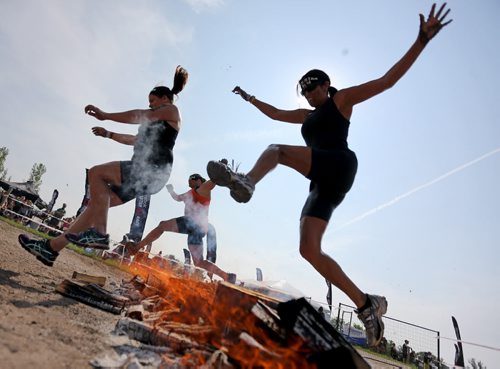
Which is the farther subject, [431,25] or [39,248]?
[39,248]

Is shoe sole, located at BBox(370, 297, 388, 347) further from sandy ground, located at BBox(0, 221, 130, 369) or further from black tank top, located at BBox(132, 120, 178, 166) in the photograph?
black tank top, located at BBox(132, 120, 178, 166)

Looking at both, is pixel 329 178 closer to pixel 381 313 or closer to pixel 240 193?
pixel 240 193

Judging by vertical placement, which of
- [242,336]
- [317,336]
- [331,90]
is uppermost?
[331,90]

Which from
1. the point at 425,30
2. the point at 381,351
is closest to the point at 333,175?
the point at 425,30

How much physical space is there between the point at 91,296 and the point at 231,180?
6.53ft

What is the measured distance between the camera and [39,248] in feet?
12.0

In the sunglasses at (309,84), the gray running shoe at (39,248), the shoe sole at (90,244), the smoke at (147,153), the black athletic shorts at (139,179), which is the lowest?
the gray running shoe at (39,248)

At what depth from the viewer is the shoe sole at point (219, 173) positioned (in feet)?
8.14

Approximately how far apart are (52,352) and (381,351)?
18.9 meters

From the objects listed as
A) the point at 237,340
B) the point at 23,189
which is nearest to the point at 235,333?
the point at 237,340

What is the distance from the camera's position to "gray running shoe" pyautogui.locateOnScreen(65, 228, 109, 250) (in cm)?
357

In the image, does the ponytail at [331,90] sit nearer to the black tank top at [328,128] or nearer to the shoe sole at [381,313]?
the black tank top at [328,128]

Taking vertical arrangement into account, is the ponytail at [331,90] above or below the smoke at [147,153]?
above

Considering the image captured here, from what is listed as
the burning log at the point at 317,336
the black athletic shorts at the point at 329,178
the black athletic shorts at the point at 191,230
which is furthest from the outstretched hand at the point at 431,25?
the black athletic shorts at the point at 191,230
